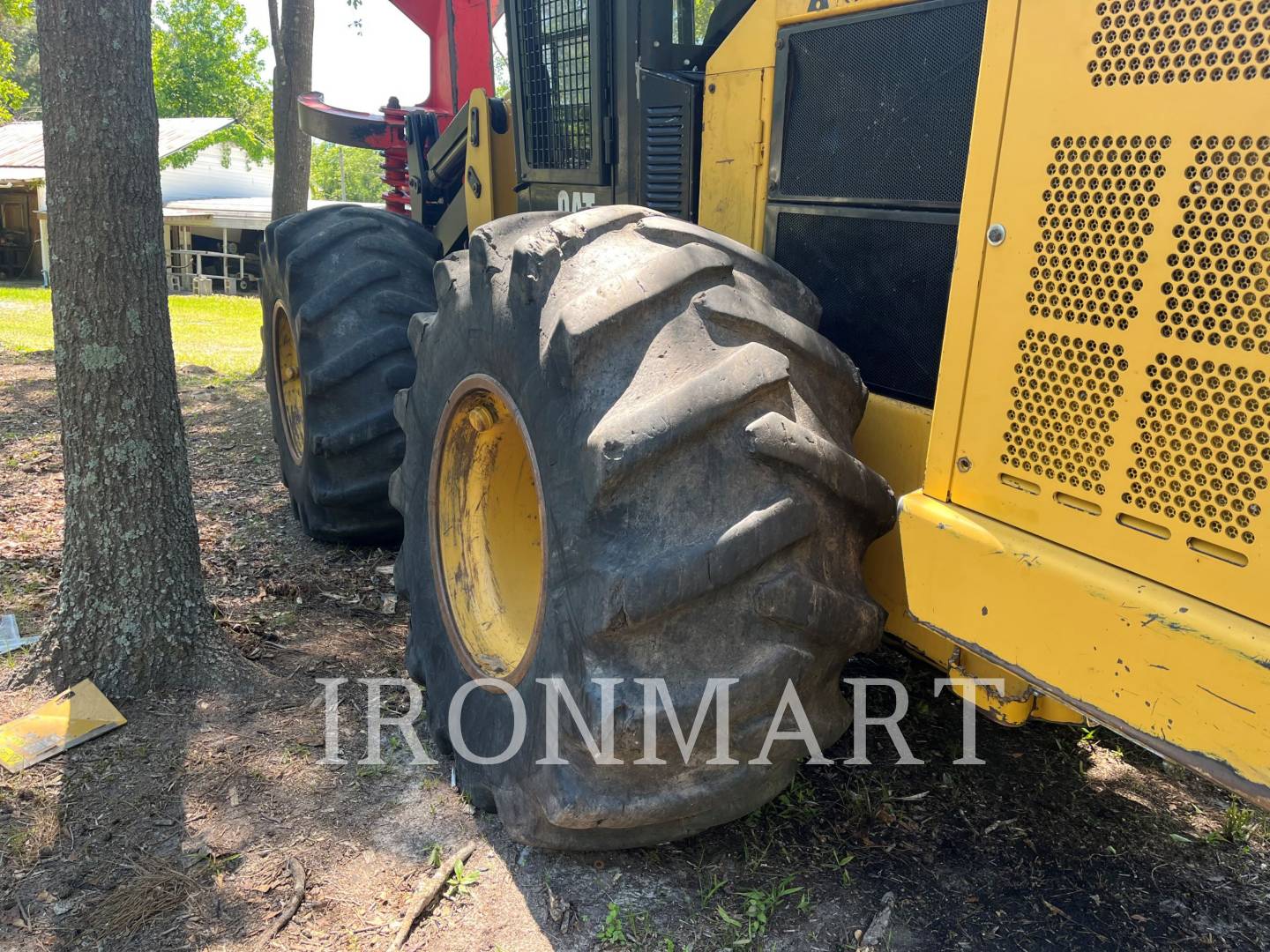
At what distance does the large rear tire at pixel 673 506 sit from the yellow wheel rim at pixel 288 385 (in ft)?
8.84

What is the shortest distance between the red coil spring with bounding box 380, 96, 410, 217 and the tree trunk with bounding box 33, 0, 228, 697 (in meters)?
2.57

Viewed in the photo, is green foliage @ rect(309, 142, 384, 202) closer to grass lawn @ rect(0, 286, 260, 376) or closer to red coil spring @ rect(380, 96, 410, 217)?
grass lawn @ rect(0, 286, 260, 376)

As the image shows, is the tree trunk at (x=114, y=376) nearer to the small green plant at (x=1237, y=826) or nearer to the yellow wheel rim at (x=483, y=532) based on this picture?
the yellow wheel rim at (x=483, y=532)

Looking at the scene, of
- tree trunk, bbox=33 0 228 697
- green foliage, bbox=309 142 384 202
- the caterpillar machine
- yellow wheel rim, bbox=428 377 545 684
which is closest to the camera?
the caterpillar machine

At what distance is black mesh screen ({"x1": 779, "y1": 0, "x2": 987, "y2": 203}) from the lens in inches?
86.9

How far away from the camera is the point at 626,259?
7.16ft

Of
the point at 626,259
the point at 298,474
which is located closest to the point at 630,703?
the point at 626,259

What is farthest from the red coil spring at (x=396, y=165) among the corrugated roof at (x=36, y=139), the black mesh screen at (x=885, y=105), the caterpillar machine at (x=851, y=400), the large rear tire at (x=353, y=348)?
the corrugated roof at (x=36, y=139)

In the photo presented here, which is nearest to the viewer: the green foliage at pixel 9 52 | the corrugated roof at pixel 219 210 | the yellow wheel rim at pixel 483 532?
the yellow wheel rim at pixel 483 532

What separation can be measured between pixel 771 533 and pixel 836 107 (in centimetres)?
119

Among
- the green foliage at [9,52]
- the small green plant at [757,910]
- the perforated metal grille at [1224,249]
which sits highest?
the green foliage at [9,52]

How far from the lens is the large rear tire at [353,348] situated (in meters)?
4.06

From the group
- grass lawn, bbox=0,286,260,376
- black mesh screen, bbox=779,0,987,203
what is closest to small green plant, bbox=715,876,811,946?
black mesh screen, bbox=779,0,987,203

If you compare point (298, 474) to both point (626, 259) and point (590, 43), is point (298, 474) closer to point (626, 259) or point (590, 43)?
point (590, 43)
